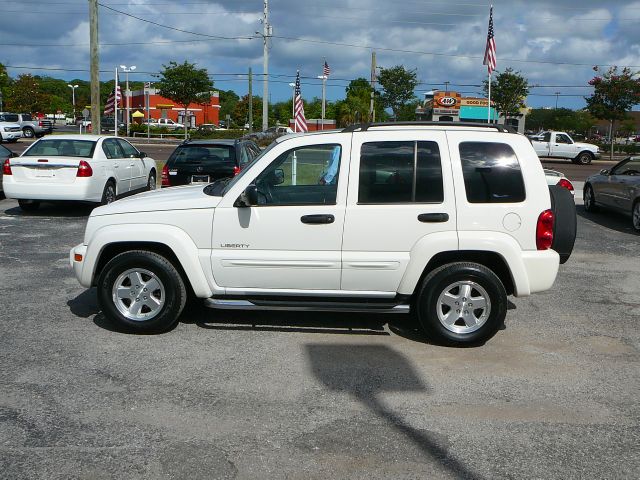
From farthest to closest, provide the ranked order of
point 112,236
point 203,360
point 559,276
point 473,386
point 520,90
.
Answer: point 520,90 < point 559,276 < point 112,236 < point 203,360 < point 473,386

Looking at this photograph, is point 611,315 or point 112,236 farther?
point 611,315

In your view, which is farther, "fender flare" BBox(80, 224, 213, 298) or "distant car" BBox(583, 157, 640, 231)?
"distant car" BBox(583, 157, 640, 231)

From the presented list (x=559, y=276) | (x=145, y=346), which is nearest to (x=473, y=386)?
(x=145, y=346)

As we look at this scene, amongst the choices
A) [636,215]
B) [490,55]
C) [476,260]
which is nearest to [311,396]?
[476,260]

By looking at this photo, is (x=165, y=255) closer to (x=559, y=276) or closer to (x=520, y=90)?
(x=559, y=276)

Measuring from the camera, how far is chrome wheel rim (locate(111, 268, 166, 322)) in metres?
5.93

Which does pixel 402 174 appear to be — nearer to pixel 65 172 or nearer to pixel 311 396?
pixel 311 396

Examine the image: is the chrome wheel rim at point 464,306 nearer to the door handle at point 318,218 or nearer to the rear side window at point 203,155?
the door handle at point 318,218

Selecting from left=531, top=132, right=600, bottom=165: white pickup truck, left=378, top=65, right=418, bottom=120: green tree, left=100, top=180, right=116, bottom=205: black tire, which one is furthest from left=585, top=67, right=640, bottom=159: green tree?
left=100, top=180, right=116, bottom=205: black tire

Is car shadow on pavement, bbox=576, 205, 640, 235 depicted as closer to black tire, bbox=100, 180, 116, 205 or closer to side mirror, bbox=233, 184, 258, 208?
side mirror, bbox=233, 184, 258, 208

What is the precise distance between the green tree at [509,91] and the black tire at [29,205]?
3797 centimetres

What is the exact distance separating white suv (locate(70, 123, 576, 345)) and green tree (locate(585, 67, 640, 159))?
38.2 m

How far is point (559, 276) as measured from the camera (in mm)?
8828

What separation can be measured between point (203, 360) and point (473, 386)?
2.16 meters
